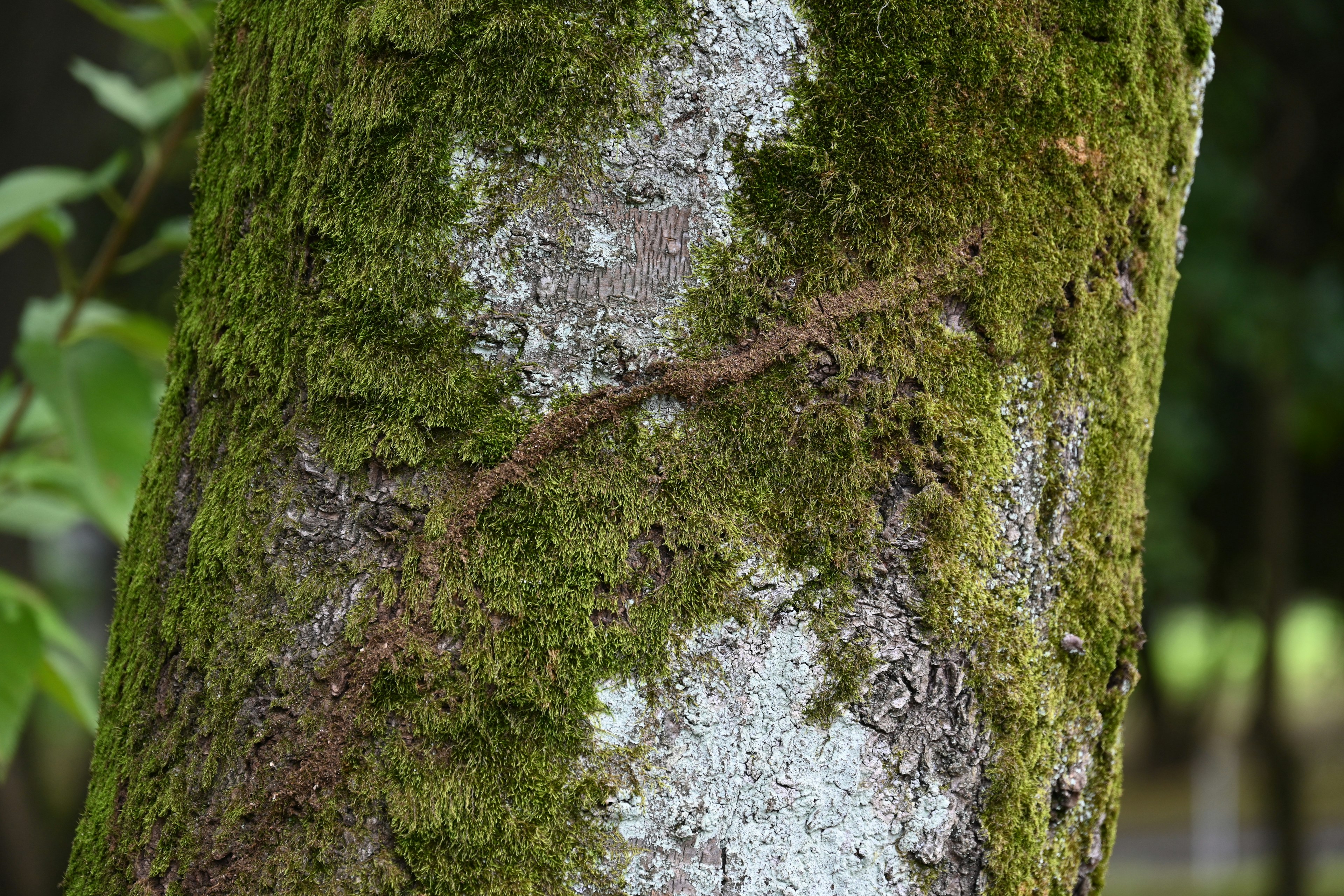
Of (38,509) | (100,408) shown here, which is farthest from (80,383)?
(38,509)

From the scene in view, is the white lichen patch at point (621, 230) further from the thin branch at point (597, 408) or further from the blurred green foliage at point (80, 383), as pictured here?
the blurred green foliage at point (80, 383)

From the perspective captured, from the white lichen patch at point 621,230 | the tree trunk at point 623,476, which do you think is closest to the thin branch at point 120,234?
the tree trunk at point 623,476

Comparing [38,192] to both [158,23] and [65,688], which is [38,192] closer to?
[158,23]

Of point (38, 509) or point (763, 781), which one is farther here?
point (38, 509)

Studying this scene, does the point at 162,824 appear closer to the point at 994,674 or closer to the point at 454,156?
the point at 454,156

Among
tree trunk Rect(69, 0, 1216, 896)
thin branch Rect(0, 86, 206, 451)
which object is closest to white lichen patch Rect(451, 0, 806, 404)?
tree trunk Rect(69, 0, 1216, 896)

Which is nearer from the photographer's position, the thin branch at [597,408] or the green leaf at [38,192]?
the thin branch at [597,408]
